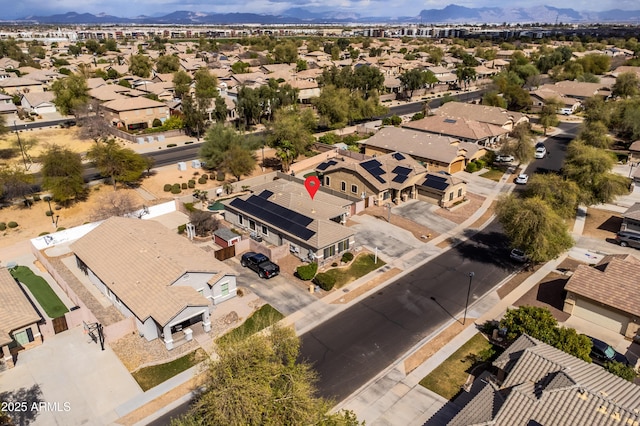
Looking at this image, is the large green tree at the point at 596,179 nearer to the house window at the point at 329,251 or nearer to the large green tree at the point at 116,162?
the house window at the point at 329,251

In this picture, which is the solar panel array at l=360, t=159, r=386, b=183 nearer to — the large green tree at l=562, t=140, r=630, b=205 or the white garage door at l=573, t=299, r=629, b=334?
the large green tree at l=562, t=140, r=630, b=205

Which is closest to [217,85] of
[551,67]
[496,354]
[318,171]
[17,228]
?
[318,171]

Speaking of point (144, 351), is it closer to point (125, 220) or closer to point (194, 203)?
point (125, 220)

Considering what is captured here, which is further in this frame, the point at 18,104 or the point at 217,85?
the point at 217,85

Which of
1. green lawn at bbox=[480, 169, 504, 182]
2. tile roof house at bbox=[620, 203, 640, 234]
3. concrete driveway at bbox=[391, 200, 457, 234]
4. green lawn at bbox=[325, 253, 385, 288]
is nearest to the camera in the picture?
green lawn at bbox=[325, 253, 385, 288]

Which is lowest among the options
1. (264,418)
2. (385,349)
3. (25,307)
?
(385,349)

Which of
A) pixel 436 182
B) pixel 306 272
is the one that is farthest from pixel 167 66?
pixel 306 272

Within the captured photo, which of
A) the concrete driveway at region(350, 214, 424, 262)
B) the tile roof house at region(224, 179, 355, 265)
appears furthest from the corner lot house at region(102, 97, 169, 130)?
the concrete driveway at region(350, 214, 424, 262)
